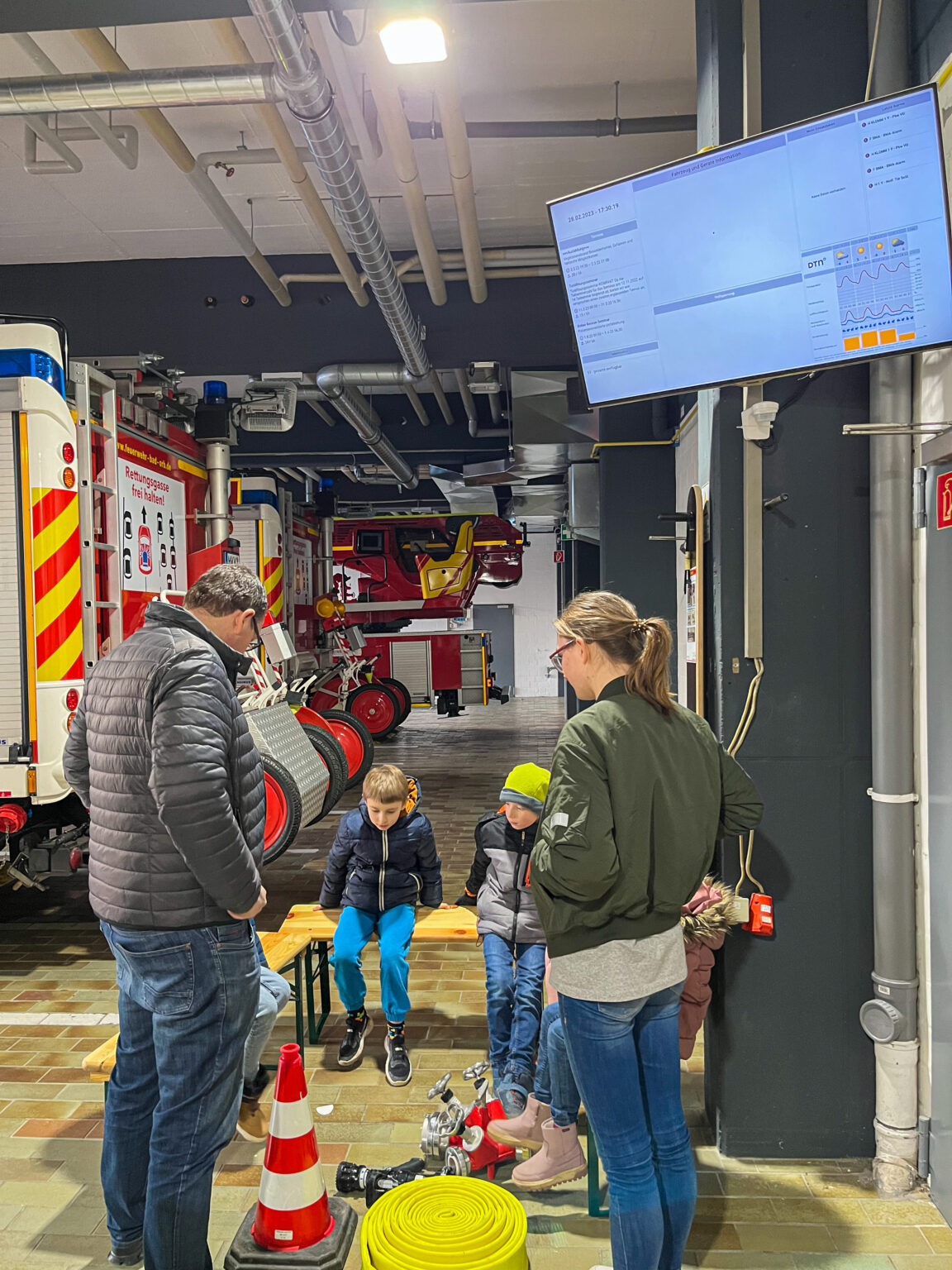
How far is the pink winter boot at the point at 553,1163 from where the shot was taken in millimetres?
2752

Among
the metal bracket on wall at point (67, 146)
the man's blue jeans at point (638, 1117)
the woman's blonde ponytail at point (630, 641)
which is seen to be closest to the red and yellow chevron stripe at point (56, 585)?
the metal bracket on wall at point (67, 146)

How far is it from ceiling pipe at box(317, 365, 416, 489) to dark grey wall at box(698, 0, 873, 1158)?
4371 mm

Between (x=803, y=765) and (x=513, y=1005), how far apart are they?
50.5 inches

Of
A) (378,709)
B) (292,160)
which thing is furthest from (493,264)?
(378,709)

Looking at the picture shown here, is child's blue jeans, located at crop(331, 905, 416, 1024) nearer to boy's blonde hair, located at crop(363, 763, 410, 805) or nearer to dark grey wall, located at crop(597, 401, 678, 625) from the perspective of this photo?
boy's blonde hair, located at crop(363, 763, 410, 805)

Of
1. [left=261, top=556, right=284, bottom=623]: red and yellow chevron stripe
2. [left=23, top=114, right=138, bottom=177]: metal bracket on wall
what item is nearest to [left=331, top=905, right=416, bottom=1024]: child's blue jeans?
[left=23, top=114, right=138, bottom=177]: metal bracket on wall

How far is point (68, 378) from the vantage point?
4.67 m

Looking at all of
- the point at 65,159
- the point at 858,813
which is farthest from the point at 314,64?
the point at 858,813

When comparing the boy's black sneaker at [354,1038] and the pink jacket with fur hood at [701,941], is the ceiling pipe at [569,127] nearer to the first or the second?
the pink jacket with fur hood at [701,941]

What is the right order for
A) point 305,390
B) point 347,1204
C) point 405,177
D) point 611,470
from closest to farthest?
point 347,1204, point 405,177, point 611,470, point 305,390

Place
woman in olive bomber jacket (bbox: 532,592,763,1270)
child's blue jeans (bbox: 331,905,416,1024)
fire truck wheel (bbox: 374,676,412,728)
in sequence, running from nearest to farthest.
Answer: woman in olive bomber jacket (bbox: 532,592,763,1270) → child's blue jeans (bbox: 331,905,416,1024) → fire truck wheel (bbox: 374,676,412,728)

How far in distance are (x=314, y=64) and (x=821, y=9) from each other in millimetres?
1627

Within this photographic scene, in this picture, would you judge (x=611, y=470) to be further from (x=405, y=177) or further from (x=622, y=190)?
(x=622, y=190)

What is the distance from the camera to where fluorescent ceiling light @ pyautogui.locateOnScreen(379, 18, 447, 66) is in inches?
122
